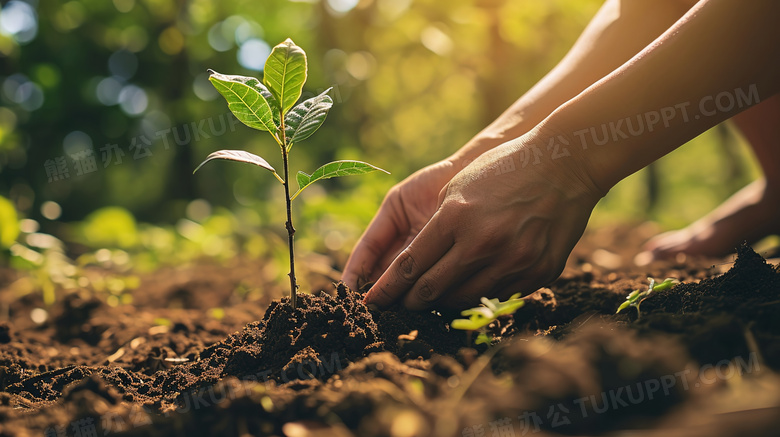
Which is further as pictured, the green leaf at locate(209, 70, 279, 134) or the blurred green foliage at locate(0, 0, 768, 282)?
the blurred green foliage at locate(0, 0, 768, 282)

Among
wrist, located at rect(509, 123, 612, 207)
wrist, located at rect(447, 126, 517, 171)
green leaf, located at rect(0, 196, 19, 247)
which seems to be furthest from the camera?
green leaf, located at rect(0, 196, 19, 247)

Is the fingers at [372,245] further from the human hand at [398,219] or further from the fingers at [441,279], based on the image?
the fingers at [441,279]

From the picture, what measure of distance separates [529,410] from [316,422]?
37cm

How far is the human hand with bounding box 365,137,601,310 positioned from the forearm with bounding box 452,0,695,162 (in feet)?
1.61

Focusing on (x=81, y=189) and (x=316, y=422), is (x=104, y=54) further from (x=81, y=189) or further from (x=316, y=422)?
(x=316, y=422)

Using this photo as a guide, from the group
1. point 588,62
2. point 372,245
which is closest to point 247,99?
point 372,245

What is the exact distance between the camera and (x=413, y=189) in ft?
6.49

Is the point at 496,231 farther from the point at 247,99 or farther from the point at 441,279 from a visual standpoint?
the point at 247,99

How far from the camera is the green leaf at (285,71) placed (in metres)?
1.23

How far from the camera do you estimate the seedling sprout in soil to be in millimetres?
1229

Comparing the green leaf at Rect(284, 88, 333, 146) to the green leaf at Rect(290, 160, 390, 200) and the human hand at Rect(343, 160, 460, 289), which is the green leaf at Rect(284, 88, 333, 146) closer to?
the green leaf at Rect(290, 160, 390, 200)

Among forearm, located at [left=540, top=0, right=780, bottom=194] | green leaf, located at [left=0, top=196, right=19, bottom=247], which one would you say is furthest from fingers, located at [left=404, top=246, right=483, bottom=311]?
green leaf, located at [left=0, top=196, right=19, bottom=247]

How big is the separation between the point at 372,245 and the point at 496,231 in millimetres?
685

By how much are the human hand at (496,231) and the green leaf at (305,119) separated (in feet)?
1.41
